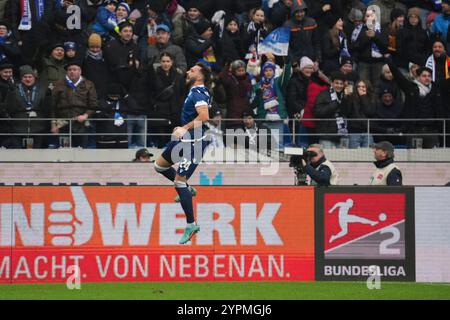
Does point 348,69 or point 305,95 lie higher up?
point 348,69

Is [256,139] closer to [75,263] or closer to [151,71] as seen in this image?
[151,71]

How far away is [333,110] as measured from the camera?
20125 millimetres

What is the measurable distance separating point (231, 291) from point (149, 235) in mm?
2187

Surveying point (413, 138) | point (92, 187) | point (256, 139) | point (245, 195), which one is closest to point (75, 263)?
point (92, 187)

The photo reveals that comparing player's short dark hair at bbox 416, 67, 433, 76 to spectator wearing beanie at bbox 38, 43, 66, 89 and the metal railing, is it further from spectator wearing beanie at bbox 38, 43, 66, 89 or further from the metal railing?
spectator wearing beanie at bbox 38, 43, 66, 89

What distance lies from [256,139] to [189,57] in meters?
2.27

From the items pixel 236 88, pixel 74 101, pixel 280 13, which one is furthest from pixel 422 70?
pixel 74 101

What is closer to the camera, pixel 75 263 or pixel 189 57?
pixel 75 263

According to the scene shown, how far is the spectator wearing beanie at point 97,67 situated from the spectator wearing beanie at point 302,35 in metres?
3.57

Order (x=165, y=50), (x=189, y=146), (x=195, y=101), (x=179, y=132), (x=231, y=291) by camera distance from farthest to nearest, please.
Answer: (x=165, y=50), (x=231, y=291), (x=189, y=146), (x=195, y=101), (x=179, y=132)

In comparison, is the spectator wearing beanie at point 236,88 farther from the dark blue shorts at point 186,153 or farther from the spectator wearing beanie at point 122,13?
the dark blue shorts at point 186,153

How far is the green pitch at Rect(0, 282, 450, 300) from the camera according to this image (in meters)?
14.4

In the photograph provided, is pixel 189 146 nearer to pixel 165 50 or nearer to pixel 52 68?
pixel 165 50

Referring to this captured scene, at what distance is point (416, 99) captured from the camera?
20.4 metres
